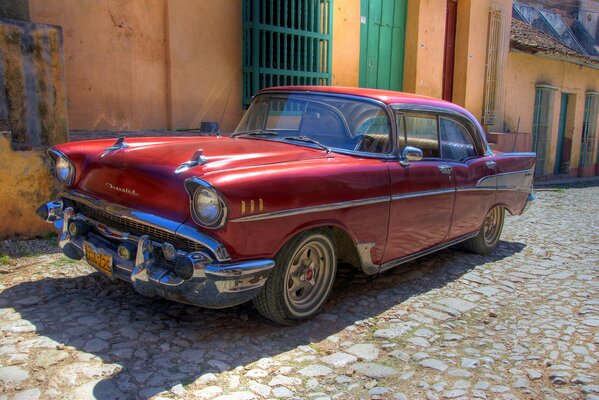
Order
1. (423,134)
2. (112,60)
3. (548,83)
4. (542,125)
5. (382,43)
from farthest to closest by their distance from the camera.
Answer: (542,125) → (548,83) → (382,43) → (112,60) → (423,134)

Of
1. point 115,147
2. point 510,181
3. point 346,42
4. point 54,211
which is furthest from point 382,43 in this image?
point 54,211

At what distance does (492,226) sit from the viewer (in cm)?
559

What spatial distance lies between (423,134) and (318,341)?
201cm

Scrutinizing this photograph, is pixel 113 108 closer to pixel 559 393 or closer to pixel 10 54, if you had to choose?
pixel 10 54

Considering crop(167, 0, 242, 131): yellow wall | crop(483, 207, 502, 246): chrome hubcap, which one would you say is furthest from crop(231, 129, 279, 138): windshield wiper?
crop(167, 0, 242, 131): yellow wall

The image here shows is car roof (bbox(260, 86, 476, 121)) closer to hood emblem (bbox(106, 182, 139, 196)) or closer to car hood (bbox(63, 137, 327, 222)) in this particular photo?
car hood (bbox(63, 137, 327, 222))

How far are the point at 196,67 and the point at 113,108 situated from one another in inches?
50.7

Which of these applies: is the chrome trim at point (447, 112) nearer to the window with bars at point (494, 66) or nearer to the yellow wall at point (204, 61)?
the yellow wall at point (204, 61)

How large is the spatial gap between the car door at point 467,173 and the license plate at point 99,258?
2.84 meters

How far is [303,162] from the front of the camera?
11.0 feet

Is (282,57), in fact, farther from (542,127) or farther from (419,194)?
(542,127)

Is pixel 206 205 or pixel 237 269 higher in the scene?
pixel 206 205

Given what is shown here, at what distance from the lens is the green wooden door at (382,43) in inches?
381

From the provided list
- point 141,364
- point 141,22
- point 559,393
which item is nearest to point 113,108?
point 141,22
